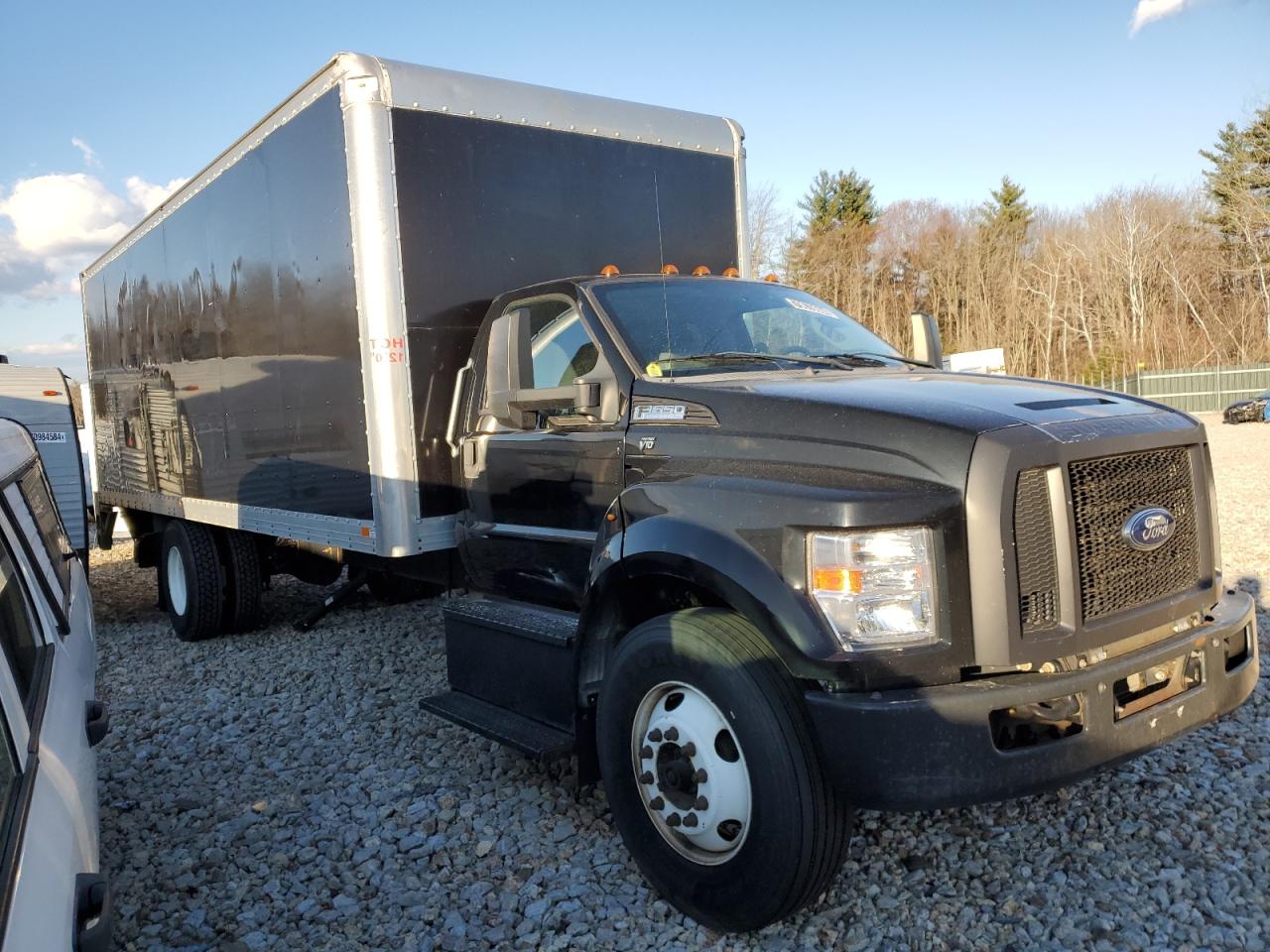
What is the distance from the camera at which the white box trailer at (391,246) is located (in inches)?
200

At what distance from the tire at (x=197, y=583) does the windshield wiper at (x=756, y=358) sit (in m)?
5.33

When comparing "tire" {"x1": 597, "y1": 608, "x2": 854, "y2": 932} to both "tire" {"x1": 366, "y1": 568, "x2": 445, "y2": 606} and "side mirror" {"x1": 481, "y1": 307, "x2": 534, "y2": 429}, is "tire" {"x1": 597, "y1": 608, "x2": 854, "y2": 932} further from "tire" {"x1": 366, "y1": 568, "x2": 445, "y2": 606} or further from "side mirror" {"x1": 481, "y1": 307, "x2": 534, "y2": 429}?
"tire" {"x1": 366, "y1": 568, "x2": 445, "y2": 606}

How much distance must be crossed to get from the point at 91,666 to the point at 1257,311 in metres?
52.6

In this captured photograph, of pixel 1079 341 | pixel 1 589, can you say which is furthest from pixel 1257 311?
pixel 1 589

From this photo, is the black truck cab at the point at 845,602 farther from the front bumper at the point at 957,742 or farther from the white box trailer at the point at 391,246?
the white box trailer at the point at 391,246

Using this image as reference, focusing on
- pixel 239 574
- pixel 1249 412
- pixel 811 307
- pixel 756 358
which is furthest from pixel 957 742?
pixel 1249 412

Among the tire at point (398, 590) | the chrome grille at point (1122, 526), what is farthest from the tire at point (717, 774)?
the tire at point (398, 590)

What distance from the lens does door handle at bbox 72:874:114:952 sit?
211 cm

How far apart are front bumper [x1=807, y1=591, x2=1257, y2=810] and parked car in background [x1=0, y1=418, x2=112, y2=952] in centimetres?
190

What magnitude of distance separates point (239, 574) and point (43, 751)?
5.68 meters

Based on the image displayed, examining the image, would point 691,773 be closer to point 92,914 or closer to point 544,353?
point 92,914

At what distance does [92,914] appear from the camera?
220 cm

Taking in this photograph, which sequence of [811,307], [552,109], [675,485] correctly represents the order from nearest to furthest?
[675,485], [811,307], [552,109]

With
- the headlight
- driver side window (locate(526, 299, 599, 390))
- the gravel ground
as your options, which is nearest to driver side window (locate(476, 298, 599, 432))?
driver side window (locate(526, 299, 599, 390))
